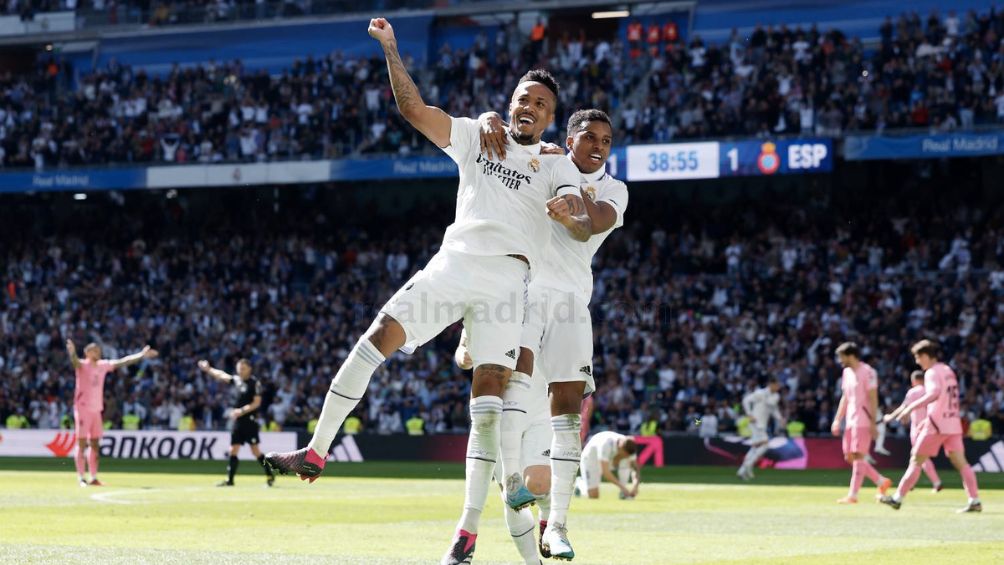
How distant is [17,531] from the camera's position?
14180 millimetres

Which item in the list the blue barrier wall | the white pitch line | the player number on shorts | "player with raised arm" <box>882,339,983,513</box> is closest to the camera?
the white pitch line

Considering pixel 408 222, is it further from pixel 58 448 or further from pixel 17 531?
pixel 17 531

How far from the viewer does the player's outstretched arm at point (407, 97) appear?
8.74 meters

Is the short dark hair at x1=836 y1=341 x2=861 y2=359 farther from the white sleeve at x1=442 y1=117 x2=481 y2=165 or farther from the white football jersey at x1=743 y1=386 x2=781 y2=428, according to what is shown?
the white sleeve at x1=442 y1=117 x2=481 y2=165

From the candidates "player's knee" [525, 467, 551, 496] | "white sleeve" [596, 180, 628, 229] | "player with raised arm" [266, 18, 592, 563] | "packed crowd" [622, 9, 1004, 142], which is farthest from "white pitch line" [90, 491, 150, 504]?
"packed crowd" [622, 9, 1004, 142]

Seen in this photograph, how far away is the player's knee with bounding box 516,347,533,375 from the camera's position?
9492mm

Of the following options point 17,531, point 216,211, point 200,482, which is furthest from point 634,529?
point 216,211

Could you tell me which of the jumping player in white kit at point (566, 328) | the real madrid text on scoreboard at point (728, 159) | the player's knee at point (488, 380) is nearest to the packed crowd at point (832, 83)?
the real madrid text on scoreboard at point (728, 159)

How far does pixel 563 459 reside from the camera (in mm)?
10320

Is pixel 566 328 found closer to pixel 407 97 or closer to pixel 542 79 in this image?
pixel 542 79

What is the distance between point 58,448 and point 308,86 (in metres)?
13.6

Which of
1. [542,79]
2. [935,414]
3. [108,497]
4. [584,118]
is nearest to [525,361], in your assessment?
[542,79]

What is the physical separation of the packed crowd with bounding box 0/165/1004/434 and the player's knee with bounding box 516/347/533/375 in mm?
25335

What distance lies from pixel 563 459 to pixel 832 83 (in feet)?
96.9
